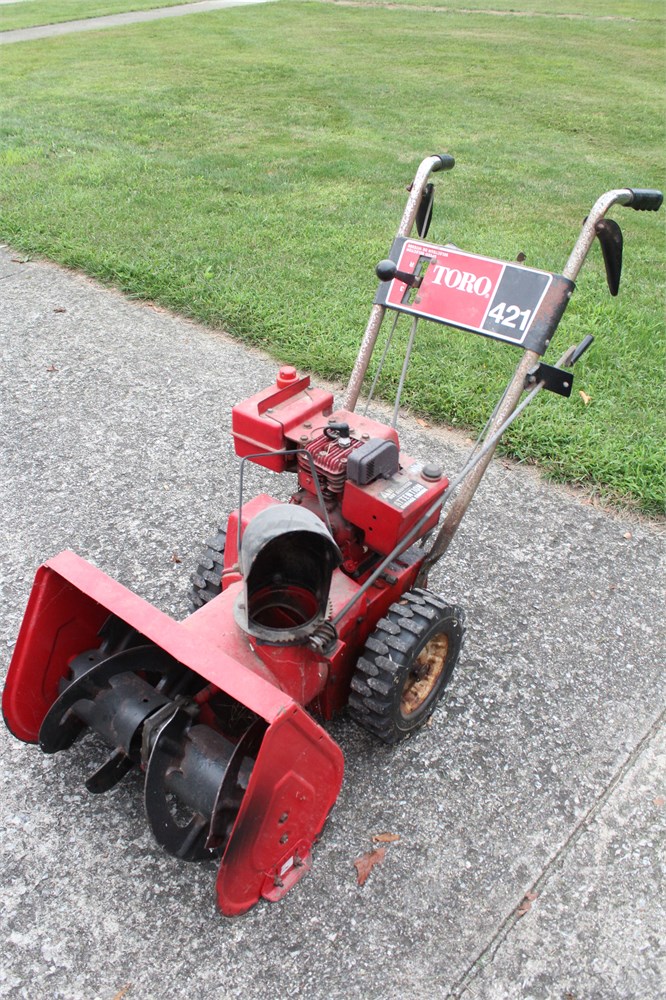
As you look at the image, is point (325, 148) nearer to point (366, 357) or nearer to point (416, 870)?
point (366, 357)

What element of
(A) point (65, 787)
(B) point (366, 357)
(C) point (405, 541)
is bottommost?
(A) point (65, 787)

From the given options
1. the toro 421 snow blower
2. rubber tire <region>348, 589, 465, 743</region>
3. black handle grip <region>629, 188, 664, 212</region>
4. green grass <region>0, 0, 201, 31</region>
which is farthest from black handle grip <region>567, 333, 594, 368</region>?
green grass <region>0, 0, 201, 31</region>

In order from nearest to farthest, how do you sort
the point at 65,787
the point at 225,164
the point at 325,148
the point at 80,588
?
the point at 80,588, the point at 65,787, the point at 225,164, the point at 325,148

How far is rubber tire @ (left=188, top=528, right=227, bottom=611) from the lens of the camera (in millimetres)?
2586

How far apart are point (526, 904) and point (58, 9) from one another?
19.3 m

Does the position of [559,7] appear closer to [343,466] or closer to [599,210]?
[599,210]

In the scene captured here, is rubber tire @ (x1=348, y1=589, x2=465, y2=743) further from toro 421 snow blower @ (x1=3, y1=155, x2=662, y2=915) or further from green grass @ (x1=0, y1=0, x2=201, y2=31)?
green grass @ (x1=0, y1=0, x2=201, y2=31)

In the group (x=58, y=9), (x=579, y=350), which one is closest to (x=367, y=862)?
(x=579, y=350)

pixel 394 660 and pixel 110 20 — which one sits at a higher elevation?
pixel 110 20

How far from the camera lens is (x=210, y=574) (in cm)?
259

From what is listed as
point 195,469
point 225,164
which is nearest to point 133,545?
point 195,469

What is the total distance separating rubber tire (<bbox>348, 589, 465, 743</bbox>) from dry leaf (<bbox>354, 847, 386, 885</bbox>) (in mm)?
315

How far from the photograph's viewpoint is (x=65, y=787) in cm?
233

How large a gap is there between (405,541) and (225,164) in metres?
6.41
